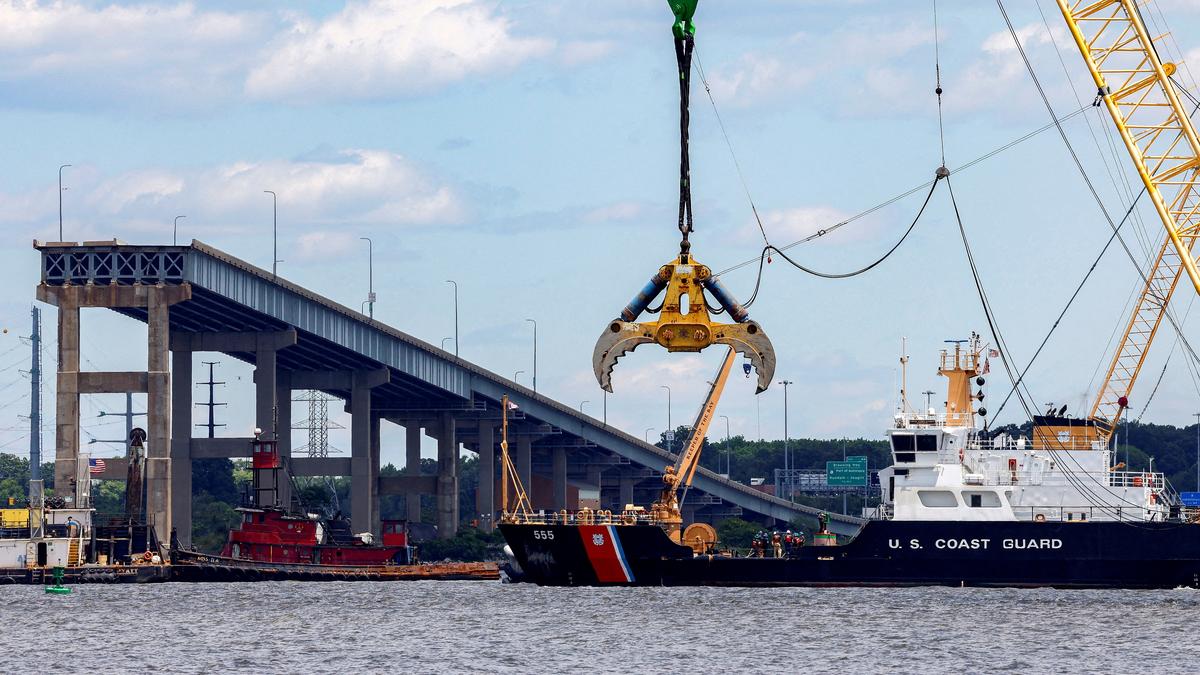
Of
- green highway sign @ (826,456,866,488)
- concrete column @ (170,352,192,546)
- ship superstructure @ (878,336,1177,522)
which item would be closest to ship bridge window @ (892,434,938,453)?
ship superstructure @ (878,336,1177,522)

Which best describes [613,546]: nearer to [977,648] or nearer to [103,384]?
[977,648]

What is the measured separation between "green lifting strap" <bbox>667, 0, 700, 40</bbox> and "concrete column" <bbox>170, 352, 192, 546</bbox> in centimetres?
8835

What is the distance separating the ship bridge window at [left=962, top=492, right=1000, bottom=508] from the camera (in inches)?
3492

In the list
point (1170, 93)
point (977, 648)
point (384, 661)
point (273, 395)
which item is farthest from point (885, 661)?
point (273, 395)

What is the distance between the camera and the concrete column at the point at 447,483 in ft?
534

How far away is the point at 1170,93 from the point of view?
86812mm

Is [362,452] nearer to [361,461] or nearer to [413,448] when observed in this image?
[361,461]

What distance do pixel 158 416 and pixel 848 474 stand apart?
87.6 m

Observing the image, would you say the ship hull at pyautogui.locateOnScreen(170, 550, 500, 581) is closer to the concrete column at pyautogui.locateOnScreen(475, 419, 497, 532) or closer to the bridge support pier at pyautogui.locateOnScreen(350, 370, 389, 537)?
the bridge support pier at pyautogui.locateOnScreen(350, 370, 389, 537)

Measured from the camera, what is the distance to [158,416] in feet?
399

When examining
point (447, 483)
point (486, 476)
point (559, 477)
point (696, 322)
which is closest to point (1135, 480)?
point (696, 322)

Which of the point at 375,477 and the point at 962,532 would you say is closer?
the point at 962,532

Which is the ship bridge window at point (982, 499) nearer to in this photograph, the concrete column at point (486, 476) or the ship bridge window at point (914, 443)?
the ship bridge window at point (914, 443)

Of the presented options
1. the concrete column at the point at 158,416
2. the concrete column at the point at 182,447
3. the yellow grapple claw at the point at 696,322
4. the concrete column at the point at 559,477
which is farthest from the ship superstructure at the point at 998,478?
the concrete column at the point at 559,477
